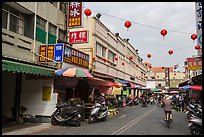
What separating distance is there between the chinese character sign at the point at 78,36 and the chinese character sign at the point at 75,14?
3.70 ft

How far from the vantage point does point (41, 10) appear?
13.8 metres

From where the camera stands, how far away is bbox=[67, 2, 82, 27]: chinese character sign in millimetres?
14688

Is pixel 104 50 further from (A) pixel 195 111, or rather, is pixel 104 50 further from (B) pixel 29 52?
(A) pixel 195 111

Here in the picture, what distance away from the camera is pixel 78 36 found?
16.3 metres

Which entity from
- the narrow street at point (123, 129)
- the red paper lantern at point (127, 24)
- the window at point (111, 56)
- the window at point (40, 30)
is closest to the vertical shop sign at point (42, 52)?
the window at point (40, 30)

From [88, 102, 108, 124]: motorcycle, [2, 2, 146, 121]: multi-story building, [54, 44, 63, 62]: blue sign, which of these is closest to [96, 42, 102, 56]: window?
[2, 2, 146, 121]: multi-story building

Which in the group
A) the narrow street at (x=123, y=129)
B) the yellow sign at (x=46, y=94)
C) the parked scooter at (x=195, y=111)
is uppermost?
the yellow sign at (x=46, y=94)

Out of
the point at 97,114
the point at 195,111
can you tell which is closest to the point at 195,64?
the point at 195,111

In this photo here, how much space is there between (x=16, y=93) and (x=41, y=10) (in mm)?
5303

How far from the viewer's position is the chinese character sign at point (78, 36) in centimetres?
1584

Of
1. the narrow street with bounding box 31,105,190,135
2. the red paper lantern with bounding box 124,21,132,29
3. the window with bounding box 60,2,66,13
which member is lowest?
the narrow street with bounding box 31,105,190,135

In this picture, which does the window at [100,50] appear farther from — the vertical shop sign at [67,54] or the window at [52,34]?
the vertical shop sign at [67,54]

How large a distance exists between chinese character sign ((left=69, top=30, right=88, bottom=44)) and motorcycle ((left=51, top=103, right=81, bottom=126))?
6.03m

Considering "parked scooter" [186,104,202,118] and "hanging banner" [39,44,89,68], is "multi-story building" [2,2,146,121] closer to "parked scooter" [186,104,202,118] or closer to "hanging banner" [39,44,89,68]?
"hanging banner" [39,44,89,68]
